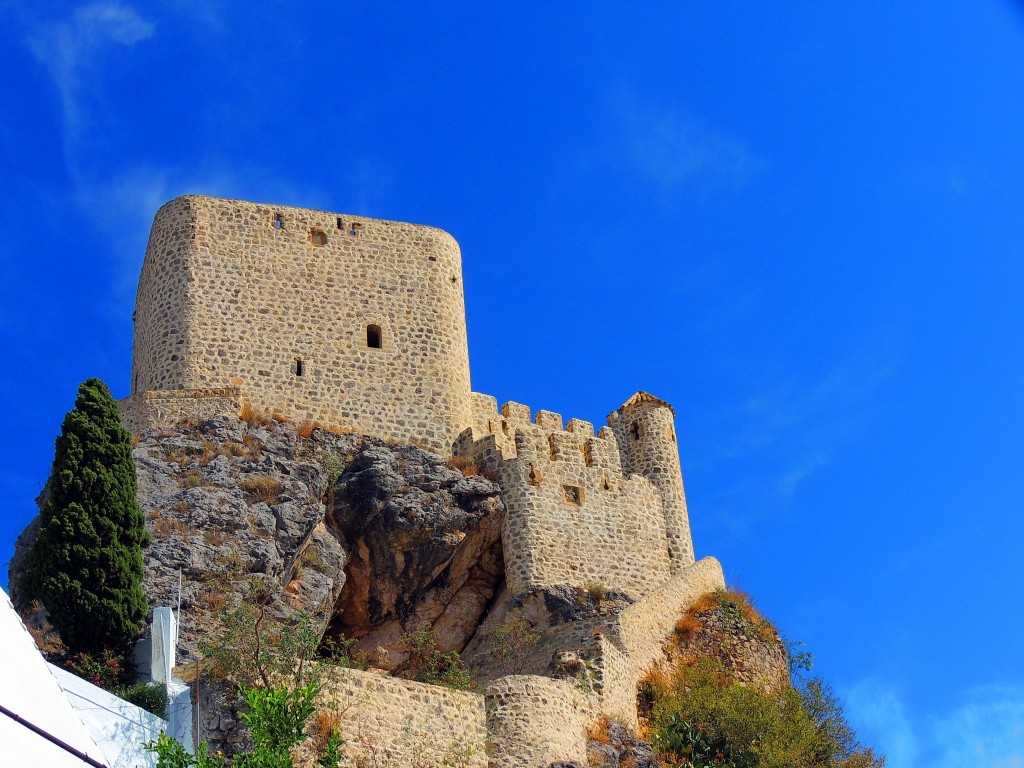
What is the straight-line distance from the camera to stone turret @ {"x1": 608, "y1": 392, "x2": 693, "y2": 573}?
3934cm

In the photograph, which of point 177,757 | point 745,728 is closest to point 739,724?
point 745,728

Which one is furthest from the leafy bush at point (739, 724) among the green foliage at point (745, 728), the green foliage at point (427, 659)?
the green foliage at point (427, 659)

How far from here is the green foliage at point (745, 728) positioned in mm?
29875

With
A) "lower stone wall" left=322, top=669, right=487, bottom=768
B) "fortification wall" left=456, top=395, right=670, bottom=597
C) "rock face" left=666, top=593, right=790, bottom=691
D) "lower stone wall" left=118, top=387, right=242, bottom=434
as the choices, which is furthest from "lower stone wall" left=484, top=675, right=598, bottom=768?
"lower stone wall" left=118, top=387, right=242, bottom=434

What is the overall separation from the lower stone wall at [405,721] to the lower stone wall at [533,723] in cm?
30

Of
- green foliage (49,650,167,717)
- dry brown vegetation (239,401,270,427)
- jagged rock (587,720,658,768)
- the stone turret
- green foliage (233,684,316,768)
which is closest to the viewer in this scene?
green foliage (233,684,316,768)

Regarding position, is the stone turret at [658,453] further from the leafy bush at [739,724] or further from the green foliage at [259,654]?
the green foliage at [259,654]

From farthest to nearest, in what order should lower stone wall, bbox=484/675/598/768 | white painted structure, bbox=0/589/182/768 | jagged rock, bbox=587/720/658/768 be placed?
jagged rock, bbox=587/720/658/768 < lower stone wall, bbox=484/675/598/768 < white painted structure, bbox=0/589/182/768

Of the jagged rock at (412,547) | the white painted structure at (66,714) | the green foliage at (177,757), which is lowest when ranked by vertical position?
the green foliage at (177,757)

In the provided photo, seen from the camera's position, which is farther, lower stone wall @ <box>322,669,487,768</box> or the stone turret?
the stone turret

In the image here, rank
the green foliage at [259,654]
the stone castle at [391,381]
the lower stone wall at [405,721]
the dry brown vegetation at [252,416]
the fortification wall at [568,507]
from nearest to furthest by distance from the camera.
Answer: the green foliage at [259,654] → the lower stone wall at [405,721] → the dry brown vegetation at [252,416] → the fortification wall at [568,507] → the stone castle at [391,381]

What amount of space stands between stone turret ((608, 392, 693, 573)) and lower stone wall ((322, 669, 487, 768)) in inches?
478

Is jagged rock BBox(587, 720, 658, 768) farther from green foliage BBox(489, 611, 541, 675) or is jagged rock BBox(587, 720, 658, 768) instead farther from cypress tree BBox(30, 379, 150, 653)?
cypress tree BBox(30, 379, 150, 653)

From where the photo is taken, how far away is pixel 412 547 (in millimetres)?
35625
